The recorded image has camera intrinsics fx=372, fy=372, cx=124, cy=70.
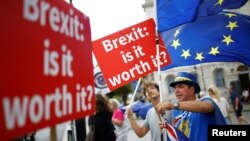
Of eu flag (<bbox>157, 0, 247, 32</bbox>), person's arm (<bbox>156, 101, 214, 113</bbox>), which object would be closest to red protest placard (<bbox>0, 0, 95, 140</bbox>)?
person's arm (<bbox>156, 101, 214, 113</bbox>)

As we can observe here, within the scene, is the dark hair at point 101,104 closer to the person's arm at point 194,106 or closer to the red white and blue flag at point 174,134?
the red white and blue flag at point 174,134

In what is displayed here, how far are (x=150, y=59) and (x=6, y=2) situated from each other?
291 centimetres

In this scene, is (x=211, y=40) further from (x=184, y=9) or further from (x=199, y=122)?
(x=199, y=122)

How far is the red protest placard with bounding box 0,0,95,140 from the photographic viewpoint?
5.81ft

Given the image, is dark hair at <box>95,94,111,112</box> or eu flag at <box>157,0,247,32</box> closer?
eu flag at <box>157,0,247,32</box>

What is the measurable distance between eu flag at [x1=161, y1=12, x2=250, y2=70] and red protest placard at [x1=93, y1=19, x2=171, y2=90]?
1.50ft

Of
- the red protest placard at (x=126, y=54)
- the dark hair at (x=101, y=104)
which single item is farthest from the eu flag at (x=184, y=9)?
the dark hair at (x=101, y=104)

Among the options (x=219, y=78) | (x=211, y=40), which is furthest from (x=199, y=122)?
(x=219, y=78)

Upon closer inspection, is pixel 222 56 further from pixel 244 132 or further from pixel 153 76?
pixel 153 76

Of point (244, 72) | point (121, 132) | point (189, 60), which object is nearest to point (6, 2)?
point (189, 60)

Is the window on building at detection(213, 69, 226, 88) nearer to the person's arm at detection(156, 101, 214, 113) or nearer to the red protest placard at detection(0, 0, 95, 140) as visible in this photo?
the person's arm at detection(156, 101, 214, 113)

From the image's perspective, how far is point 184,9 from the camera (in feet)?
16.4

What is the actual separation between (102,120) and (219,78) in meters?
35.9

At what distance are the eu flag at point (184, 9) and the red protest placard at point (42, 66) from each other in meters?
2.41
